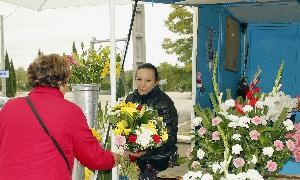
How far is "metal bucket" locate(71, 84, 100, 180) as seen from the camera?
4.83 metres

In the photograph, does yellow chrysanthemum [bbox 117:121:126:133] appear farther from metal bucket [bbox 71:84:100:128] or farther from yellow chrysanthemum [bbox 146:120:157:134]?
metal bucket [bbox 71:84:100:128]

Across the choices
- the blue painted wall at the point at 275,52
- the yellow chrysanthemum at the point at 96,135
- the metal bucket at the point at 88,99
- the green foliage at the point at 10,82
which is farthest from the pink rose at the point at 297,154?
the green foliage at the point at 10,82

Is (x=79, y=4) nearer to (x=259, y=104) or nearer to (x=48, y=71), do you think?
(x=259, y=104)

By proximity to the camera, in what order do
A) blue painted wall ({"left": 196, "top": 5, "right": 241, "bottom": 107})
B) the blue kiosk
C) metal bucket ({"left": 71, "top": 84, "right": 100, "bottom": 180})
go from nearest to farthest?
1. metal bucket ({"left": 71, "top": 84, "right": 100, "bottom": 180})
2. blue painted wall ({"left": 196, "top": 5, "right": 241, "bottom": 107})
3. the blue kiosk

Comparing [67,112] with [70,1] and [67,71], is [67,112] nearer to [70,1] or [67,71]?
[67,71]

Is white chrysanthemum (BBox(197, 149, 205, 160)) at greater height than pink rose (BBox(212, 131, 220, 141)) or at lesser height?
lesser

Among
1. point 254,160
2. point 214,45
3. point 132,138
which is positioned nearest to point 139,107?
point 132,138

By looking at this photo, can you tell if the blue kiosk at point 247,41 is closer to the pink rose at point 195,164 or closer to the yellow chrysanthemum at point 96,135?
the yellow chrysanthemum at point 96,135

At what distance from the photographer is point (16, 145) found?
8.77 ft

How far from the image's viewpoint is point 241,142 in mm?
3258

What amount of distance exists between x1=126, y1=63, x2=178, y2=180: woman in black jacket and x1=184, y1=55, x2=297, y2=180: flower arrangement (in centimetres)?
48

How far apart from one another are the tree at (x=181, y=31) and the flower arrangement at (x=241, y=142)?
19943mm

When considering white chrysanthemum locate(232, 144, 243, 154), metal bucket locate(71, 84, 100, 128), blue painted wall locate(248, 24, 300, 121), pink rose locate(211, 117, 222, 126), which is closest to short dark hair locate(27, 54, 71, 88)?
pink rose locate(211, 117, 222, 126)

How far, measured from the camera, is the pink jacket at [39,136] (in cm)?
265
